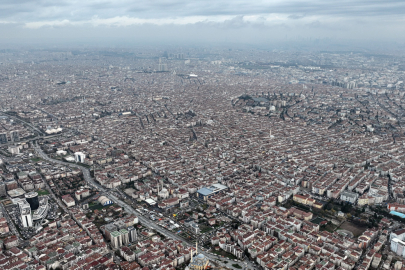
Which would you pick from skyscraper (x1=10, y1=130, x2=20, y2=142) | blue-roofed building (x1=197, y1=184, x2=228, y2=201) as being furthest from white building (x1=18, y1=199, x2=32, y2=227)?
skyscraper (x1=10, y1=130, x2=20, y2=142)

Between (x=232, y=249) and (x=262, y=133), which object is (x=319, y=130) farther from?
(x=232, y=249)

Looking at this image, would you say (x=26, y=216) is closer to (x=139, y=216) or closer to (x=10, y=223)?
(x=10, y=223)

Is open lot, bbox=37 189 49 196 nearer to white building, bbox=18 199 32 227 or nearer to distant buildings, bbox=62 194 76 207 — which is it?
distant buildings, bbox=62 194 76 207

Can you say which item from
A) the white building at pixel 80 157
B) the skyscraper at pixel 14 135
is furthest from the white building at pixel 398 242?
the skyscraper at pixel 14 135

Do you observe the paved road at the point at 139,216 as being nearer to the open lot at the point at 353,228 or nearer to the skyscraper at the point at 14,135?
the open lot at the point at 353,228

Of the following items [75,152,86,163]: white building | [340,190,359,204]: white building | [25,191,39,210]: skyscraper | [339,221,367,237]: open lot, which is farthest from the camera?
[75,152,86,163]: white building

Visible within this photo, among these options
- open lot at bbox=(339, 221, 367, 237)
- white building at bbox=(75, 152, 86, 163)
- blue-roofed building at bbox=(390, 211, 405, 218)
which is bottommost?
open lot at bbox=(339, 221, 367, 237)

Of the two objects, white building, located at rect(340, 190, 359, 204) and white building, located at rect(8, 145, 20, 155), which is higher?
white building, located at rect(8, 145, 20, 155)
